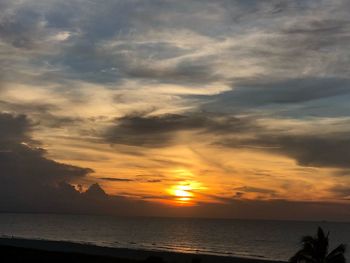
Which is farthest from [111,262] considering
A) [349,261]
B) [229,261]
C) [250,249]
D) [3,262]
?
[250,249]

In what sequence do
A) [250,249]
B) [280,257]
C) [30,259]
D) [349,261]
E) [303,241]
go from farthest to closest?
1. [250,249]
2. [280,257]
3. [349,261]
4. [30,259]
5. [303,241]

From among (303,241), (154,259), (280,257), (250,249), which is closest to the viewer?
(303,241)

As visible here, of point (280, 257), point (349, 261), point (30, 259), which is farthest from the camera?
point (280, 257)

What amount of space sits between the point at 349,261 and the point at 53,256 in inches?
2522

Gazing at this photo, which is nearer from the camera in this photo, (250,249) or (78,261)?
(78,261)

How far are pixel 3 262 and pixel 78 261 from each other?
892 centimetres

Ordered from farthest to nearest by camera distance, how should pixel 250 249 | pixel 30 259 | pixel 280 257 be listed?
pixel 250 249 < pixel 280 257 < pixel 30 259

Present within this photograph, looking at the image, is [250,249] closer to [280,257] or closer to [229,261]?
[280,257]

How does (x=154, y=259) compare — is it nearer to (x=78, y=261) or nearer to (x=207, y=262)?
(x=78, y=261)

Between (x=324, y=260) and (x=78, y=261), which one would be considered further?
(x=78, y=261)

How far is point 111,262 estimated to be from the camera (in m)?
59.7

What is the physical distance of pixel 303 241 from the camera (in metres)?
34.7

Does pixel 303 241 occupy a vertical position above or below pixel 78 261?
above

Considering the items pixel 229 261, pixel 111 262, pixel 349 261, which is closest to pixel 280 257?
pixel 349 261
